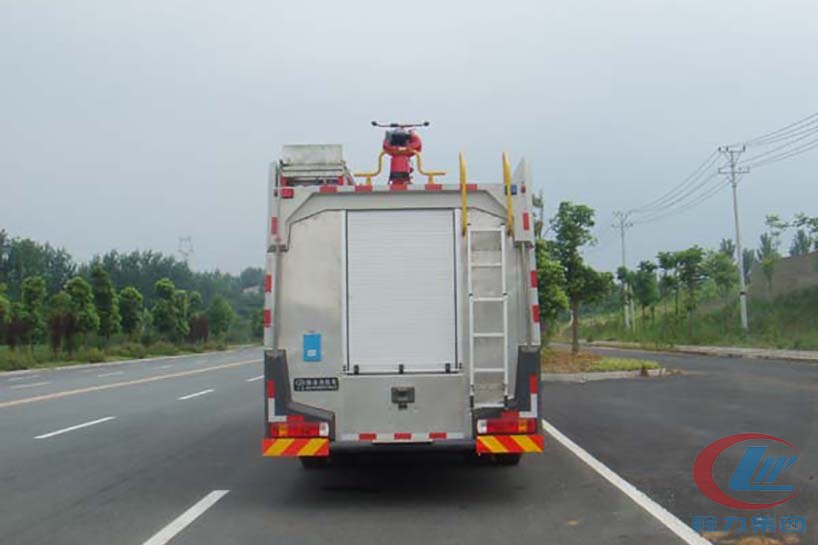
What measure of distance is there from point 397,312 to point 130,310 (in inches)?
1993

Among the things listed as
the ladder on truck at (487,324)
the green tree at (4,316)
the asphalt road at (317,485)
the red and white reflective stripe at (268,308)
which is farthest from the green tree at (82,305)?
the ladder on truck at (487,324)

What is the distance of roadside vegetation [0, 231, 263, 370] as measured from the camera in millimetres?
40062

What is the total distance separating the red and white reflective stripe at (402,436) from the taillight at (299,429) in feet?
0.65

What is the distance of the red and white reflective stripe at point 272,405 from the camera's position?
7.02 m

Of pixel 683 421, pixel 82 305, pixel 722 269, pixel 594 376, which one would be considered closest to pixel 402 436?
pixel 683 421

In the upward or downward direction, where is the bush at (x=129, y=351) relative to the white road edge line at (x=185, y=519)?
upward

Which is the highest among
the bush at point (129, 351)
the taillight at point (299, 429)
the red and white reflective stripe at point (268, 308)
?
the red and white reflective stripe at point (268, 308)

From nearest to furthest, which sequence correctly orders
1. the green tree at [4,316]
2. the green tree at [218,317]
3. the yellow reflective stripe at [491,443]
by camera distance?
the yellow reflective stripe at [491,443]
the green tree at [4,316]
the green tree at [218,317]

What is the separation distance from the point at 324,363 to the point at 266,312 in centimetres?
69

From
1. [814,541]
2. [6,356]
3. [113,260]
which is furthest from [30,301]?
[113,260]

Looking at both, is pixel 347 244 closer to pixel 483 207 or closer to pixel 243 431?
pixel 483 207

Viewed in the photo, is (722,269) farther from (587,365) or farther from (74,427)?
(74,427)

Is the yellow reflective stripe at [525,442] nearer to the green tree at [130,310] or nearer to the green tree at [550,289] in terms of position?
the green tree at [550,289]

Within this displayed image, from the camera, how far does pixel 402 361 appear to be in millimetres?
7121
